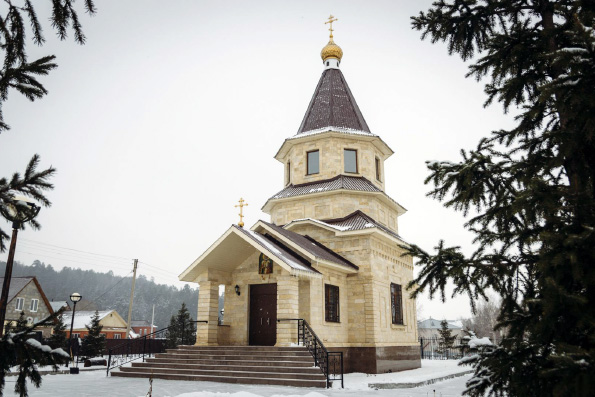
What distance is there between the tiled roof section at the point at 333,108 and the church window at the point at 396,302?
824 cm

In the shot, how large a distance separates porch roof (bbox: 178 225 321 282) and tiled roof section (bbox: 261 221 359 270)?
0.47 meters

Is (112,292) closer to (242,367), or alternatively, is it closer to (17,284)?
(17,284)

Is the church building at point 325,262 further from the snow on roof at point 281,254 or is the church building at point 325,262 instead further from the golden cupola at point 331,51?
the golden cupola at point 331,51

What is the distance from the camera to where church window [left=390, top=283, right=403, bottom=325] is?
19.7 metres

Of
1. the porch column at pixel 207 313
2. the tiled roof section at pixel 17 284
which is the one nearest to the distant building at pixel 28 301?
the tiled roof section at pixel 17 284

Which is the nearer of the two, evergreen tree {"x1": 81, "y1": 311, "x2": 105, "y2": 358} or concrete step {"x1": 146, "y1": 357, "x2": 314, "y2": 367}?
concrete step {"x1": 146, "y1": 357, "x2": 314, "y2": 367}

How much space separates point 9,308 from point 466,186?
145 feet

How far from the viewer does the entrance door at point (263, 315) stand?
16.5 m

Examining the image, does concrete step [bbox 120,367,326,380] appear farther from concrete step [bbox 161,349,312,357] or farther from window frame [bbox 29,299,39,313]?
window frame [bbox 29,299,39,313]

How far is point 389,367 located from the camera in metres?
17.8

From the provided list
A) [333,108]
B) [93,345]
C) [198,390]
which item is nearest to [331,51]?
[333,108]

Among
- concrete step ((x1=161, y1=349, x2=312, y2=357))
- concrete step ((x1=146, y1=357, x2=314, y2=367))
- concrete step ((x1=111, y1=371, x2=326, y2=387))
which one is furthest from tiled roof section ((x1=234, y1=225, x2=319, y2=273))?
concrete step ((x1=111, y1=371, x2=326, y2=387))

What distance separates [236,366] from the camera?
→ 13609mm

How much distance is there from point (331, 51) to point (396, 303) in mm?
14854
